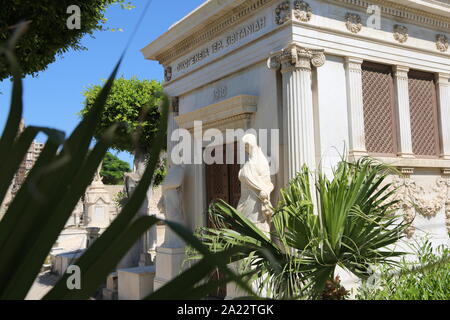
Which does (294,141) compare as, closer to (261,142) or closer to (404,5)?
(261,142)

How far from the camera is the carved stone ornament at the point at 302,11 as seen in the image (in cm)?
750

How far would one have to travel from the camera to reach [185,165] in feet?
33.7

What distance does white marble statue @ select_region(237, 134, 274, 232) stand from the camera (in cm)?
705

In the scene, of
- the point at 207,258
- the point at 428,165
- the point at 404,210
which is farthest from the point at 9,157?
the point at 428,165

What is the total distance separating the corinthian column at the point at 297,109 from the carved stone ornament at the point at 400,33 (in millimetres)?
2347

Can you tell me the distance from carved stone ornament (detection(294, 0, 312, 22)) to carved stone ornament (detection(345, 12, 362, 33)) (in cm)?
92

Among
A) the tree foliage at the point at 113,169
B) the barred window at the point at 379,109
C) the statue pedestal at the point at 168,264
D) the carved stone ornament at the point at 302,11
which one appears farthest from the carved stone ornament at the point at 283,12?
the tree foliage at the point at 113,169

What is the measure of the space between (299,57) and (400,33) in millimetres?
2851

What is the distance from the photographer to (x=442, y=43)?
9562 millimetres

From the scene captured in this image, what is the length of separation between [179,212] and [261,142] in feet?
9.25

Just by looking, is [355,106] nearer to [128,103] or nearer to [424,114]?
[424,114]

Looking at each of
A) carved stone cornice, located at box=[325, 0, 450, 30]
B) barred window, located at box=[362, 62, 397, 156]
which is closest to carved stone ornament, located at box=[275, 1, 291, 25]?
carved stone cornice, located at box=[325, 0, 450, 30]

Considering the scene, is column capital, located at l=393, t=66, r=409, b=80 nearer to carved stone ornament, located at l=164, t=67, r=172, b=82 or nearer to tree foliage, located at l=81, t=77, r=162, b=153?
carved stone ornament, located at l=164, t=67, r=172, b=82

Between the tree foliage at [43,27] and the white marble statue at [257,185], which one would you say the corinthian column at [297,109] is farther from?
the tree foliage at [43,27]
